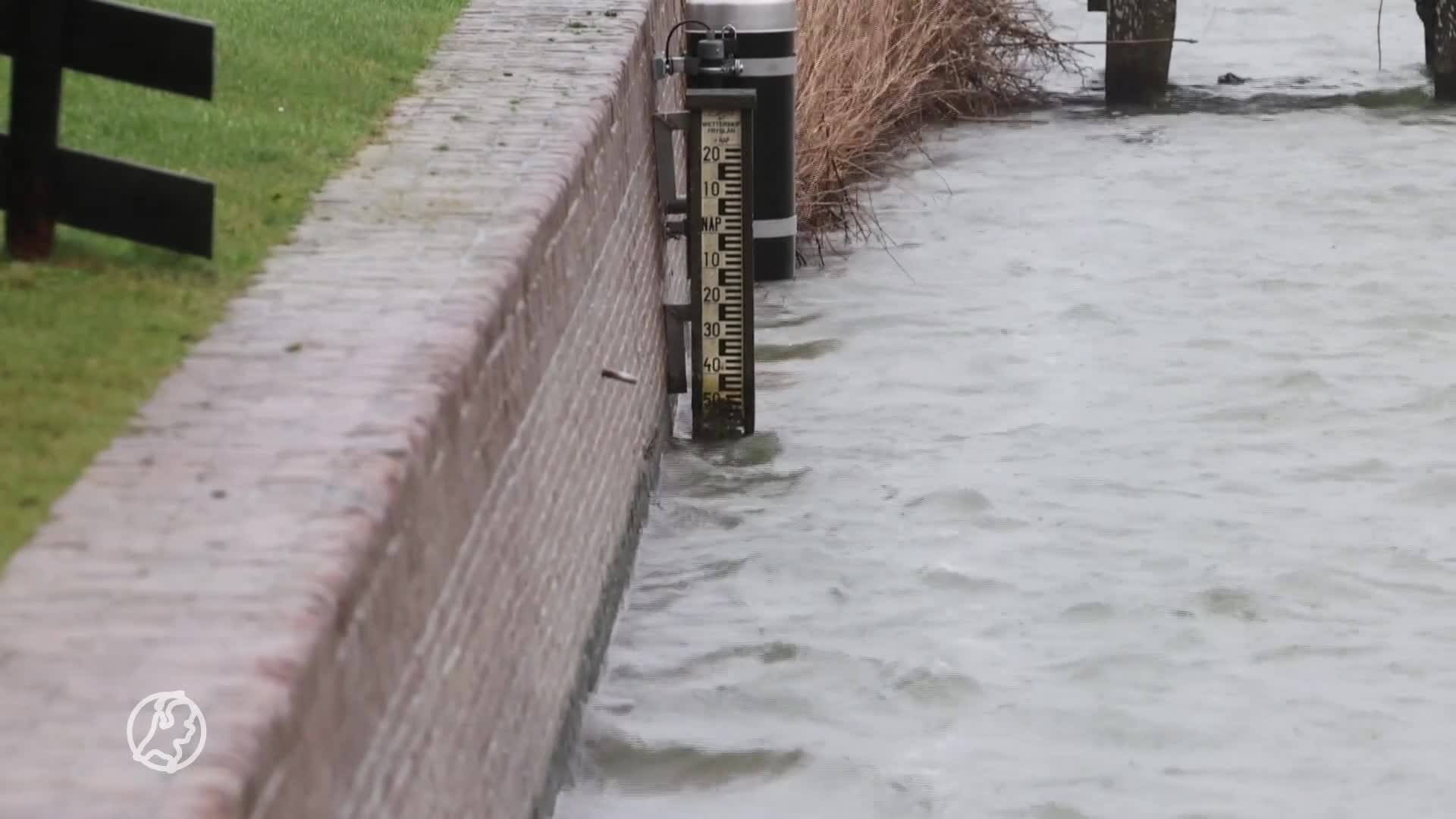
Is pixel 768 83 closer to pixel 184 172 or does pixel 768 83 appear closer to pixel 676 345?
pixel 676 345

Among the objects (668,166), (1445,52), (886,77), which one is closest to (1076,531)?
(668,166)

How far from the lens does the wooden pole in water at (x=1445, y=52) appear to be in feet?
47.4

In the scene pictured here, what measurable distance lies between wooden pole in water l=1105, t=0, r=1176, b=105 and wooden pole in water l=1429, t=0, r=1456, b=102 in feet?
5.29

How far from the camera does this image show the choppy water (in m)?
5.50

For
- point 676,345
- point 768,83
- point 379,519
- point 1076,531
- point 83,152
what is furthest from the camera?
point 768,83

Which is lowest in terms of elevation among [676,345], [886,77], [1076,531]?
[1076,531]

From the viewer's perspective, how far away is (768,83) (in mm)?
9414

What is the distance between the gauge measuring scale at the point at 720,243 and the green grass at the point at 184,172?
3.05ft

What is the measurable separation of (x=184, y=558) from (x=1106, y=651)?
144 inches

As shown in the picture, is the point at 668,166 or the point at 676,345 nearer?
the point at 668,166

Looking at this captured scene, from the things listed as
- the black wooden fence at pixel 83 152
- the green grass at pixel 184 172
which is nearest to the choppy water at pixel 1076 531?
the green grass at pixel 184 172

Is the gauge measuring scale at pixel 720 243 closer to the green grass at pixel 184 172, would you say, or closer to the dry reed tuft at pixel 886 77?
the green grass at pixel 184 172

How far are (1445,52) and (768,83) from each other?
262 inches

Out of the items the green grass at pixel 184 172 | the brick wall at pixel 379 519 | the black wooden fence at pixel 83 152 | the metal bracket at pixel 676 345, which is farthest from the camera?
the metal bracket at pixel 676 345
